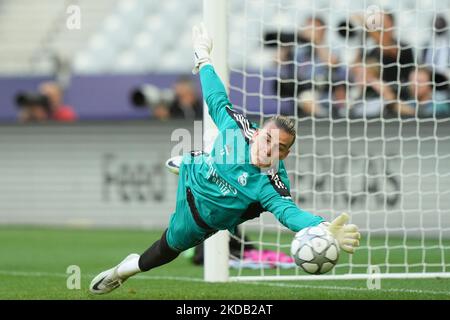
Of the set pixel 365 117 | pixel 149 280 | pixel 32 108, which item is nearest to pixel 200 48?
pixel 149 280

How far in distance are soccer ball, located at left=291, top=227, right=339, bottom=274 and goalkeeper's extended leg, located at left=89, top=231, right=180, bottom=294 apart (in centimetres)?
152

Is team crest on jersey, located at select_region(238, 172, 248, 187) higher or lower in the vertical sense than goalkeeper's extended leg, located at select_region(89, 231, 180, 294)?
higher

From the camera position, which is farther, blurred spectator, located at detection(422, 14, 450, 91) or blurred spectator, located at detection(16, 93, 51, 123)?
blurred spectator, located at detection(16, 93, 51, 123)

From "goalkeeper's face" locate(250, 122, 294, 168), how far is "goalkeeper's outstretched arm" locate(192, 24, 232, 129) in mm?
486

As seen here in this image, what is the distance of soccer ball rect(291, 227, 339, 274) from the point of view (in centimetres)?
586

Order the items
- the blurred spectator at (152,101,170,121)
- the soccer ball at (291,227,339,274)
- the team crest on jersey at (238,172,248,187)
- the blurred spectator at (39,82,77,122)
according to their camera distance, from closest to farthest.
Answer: the soccer ball at (291,227,339,274), the team crest on jersey at (238,172,248,187), the blurred spectator at (152,101,170,121), the blurred spectator at (39,82,77,122)

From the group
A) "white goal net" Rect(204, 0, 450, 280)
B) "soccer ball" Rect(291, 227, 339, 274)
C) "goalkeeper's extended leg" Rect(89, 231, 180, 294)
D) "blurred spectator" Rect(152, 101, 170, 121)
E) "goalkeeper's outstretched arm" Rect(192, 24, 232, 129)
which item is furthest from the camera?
"blurred spectator" Rect(152, 101, 170, 121)

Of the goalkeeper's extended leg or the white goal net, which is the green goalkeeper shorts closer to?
the goalkeeper's extended leg

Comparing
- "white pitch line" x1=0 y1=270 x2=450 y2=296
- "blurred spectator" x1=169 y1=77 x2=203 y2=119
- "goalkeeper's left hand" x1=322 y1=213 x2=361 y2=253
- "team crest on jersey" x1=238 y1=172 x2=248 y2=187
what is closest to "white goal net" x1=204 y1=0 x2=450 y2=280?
"white pitch line" x1=0 y1=270 x2=450 y2=296

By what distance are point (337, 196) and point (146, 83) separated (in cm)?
448

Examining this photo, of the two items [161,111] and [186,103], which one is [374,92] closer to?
[186,103]

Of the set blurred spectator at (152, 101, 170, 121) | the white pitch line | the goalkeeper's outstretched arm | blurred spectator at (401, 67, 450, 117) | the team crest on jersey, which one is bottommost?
the white pitch line
